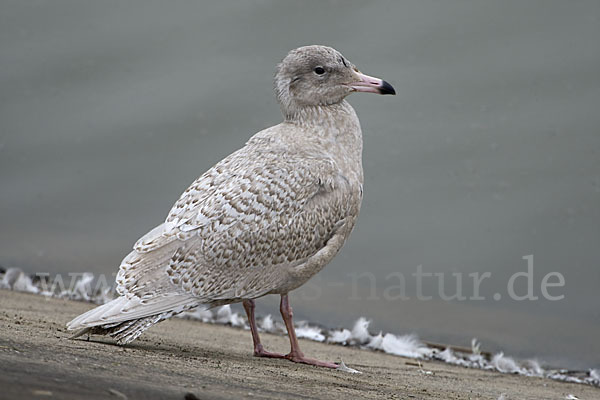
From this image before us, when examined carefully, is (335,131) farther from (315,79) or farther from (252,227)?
(252,227)

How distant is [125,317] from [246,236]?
723 millimetres

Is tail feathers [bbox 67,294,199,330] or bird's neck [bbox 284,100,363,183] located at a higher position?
bird's neck [bbox 284,100,363,183]

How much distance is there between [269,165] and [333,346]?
234 cm

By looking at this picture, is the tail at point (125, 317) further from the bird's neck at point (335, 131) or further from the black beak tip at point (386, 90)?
the black beak tip at point (386, 90)

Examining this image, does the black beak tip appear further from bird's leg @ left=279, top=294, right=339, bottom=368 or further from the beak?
bird's leg @ left=279, top=294, right=339, bottom=368

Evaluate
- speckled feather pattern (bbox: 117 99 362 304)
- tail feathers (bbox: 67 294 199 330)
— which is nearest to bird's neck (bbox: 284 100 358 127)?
speckled feather pattern (bbox: 117 99 362 304)

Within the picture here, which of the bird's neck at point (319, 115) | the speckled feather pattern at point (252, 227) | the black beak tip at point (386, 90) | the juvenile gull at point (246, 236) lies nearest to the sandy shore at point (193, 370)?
the juvenile gull at point (246, 236)

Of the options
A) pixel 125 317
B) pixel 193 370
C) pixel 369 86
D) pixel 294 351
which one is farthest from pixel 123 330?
pixel 369 86

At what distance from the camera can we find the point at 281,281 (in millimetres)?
4227

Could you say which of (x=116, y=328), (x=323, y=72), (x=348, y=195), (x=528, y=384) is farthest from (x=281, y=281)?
(x=528, y=384)

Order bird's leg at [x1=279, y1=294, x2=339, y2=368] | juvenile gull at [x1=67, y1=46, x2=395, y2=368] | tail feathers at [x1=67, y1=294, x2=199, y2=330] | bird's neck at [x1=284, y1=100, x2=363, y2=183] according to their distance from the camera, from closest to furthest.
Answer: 1. tail feathers at [x1=67, y1=294, x2=199, y2=330]
2. juvenile gull at [x1=67, y1=46, x2=395, y2=368]
3. bird's leg at [x1=279, y1=294, x2=339, y2=368]
4. bird's neck at [x1=284, y1=100, x2=363, y2=183]

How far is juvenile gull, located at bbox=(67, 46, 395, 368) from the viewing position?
3980 mm

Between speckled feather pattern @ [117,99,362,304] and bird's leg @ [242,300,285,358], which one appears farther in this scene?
bird's leg @ [242,300,285,358]

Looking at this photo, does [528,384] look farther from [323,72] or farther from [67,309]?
[67,309]
